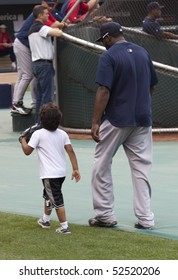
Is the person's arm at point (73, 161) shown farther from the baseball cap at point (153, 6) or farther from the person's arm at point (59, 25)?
the person's arm at point (59, 25)

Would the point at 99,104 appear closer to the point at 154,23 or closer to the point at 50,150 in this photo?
the point at 50,150

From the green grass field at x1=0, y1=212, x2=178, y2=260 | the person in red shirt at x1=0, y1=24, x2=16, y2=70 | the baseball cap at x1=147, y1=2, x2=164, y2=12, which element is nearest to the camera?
the green grass field at x1=0, y1=212, x2=178, y2=260

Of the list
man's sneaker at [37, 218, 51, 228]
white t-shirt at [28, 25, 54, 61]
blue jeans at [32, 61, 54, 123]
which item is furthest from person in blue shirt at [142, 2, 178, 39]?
man's sneaker at [37, 218, 51, 228]

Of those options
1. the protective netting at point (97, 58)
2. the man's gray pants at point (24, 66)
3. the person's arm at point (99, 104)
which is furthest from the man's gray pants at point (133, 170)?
the man's gray pants at point (24, 66)

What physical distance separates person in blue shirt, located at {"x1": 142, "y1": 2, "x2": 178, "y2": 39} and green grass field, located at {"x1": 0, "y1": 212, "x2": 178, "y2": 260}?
6.35m

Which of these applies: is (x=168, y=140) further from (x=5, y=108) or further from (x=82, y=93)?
(x=5, y=108)

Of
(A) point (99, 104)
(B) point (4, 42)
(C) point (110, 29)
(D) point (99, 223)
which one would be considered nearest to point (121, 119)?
(A) point (99, 104)

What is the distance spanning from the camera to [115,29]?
897 centimetres

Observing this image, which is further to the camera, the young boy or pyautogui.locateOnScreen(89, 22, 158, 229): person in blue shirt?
pyautogui.locateOnScreen(89, 22, 158, 229): person in blue shirt

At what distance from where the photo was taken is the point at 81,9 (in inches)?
659

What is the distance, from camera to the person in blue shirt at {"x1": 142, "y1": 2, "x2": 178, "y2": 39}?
1470 centimetres

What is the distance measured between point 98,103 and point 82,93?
6.37 meters

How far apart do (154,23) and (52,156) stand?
6.57 m

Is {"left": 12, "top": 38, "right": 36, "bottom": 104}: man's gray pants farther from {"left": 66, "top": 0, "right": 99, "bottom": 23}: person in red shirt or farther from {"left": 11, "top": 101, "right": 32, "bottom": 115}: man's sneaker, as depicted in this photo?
{"left": 66, "top": 0, "right": 99, "bottom": 23}: person in red shirt
